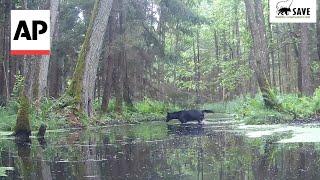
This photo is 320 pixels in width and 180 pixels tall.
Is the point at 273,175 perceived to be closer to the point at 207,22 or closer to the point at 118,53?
the point at 118,53

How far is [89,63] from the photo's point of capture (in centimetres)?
1736

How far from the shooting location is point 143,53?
85.0ft

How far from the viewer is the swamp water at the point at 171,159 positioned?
586cm

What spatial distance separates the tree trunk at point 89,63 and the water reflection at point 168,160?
675cm

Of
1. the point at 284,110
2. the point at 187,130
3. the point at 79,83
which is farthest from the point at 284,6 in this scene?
A: the point at 79,83

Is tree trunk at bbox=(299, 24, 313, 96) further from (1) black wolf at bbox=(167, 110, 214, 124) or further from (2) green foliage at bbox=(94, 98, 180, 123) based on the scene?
(2) green foliage at bbox=(94, 98, 180, 123)

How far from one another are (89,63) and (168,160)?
10708 mm

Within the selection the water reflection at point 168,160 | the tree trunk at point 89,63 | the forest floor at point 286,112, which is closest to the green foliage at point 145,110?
Answer: the tree trunk at point 89,63

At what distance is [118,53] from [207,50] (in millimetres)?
34614

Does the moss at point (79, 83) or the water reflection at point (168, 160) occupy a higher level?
the moss at point (79, 83)

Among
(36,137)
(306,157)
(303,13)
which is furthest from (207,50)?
(306,157)

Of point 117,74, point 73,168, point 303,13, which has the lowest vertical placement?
point 73,168

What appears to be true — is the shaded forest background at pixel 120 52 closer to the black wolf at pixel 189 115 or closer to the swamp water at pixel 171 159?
the black wolf at pixel 189 115

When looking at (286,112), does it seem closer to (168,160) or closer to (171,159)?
(171,159)
